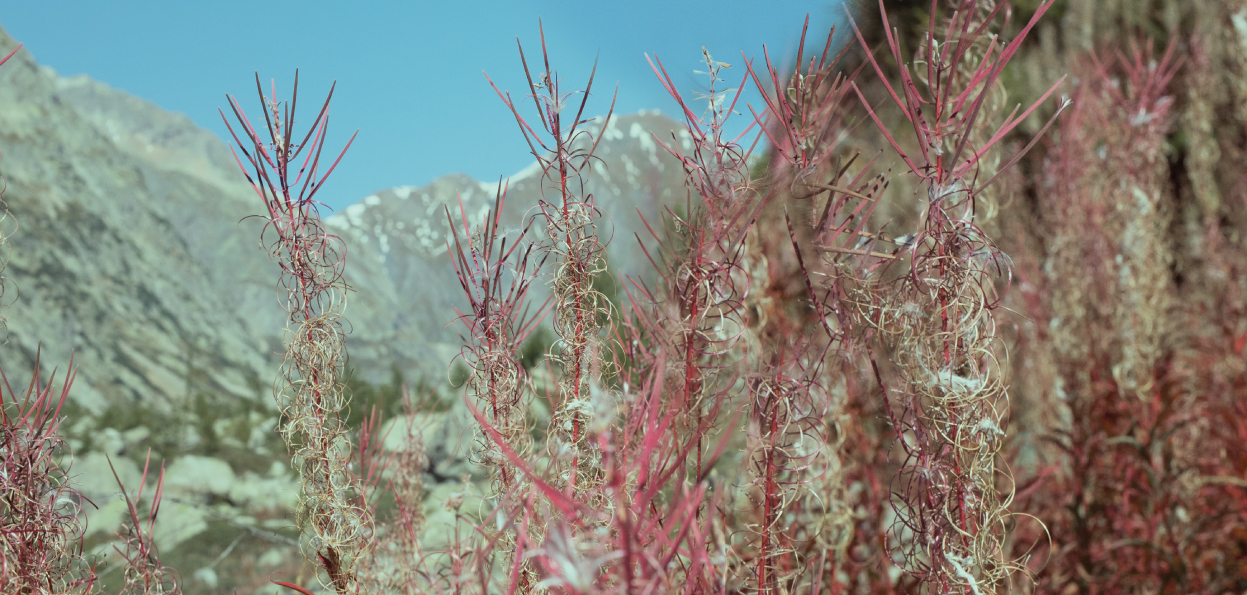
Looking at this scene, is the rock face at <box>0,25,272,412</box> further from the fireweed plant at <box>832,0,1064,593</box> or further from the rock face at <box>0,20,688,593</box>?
the fireweed plant at <box>832,0,1064,593</box>

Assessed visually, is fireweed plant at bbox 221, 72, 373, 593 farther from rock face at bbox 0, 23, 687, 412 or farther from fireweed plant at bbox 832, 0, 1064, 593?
rock face at bbox 0, 23, 687, 412

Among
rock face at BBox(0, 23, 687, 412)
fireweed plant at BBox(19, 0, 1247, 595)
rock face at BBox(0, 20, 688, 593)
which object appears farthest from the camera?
rock face at BBox(0, 23, 687, 412)

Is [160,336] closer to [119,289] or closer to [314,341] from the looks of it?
[119,289]

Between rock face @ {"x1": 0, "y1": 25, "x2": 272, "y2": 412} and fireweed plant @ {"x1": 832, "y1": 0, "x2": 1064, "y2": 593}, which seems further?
rock face @ {"x1": 0, "y1": 25, "x2": 272, "y2": 412}

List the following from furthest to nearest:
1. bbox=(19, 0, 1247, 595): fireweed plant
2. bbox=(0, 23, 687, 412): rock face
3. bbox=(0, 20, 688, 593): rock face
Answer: bbox=(0, 23, 687, 412): rock face < bbox=(0, 20, 688, 593): rock face < bbox=(19, 0, 1247, 595): fireweed plant

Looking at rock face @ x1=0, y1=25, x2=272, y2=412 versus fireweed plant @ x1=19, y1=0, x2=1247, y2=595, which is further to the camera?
rock face @ x1=0, y1=25, x2=272, y2=412

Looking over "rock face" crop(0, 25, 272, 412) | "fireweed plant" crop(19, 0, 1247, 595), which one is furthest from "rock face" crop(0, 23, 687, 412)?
"fireweed plant" crop(19, 0, 1247, 595)

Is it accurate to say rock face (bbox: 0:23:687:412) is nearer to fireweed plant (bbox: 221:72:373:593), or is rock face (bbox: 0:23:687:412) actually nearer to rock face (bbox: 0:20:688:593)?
rock face (bbox: 0:20:688:593)

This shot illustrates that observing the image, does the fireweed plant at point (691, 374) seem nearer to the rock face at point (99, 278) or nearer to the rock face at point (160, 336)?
the rock face at point (160, 336)

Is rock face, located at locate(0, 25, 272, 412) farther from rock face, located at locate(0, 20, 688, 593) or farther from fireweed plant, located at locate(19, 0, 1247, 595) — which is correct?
fireweed plant, located at locate(19, 0, 1247, 595)

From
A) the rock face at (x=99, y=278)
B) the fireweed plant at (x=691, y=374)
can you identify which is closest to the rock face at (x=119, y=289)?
the rock face at (x=99, y=278)

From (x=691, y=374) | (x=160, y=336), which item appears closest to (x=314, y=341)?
(x=691, y=374)

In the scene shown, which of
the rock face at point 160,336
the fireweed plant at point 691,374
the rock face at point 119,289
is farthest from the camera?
the rock face at point 119,289

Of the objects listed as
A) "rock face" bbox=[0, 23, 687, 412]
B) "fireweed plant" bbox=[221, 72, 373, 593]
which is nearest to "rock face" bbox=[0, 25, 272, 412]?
"rock face" bbox=[0, 23, 687, 412]
